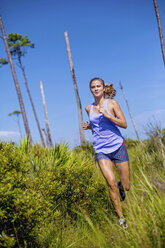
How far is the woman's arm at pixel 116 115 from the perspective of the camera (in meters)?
3.65

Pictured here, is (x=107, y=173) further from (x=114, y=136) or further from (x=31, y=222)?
(x=31, y=222)

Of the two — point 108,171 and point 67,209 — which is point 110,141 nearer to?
point 108,171

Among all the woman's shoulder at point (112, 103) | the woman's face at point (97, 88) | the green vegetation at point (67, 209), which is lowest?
the green vegetation at point (67, 209)

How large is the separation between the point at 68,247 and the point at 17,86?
12704 mm

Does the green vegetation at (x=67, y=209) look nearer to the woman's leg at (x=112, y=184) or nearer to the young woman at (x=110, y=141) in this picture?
the woman's leg at (x=112, y=184)

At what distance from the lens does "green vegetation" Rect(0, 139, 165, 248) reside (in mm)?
2346

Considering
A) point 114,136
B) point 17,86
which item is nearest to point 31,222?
point 114,136

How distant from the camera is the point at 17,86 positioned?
48.1ft

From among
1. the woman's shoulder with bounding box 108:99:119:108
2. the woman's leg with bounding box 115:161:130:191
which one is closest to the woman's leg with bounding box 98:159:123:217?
the woman's leg with bounding box 115:161:130:191

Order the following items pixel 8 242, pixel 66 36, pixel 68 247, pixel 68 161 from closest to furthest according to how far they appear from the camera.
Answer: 1. pixel 8 242
2. pixel 68 247
3. pixel 68 161
4. pixel 66 36

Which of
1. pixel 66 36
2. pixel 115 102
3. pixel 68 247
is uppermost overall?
pixel 66 36

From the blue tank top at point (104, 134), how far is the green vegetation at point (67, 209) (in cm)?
55

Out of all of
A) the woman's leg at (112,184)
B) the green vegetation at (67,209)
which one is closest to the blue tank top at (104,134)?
the woman's leg at (112,184)

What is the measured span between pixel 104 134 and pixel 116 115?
1.18ft
